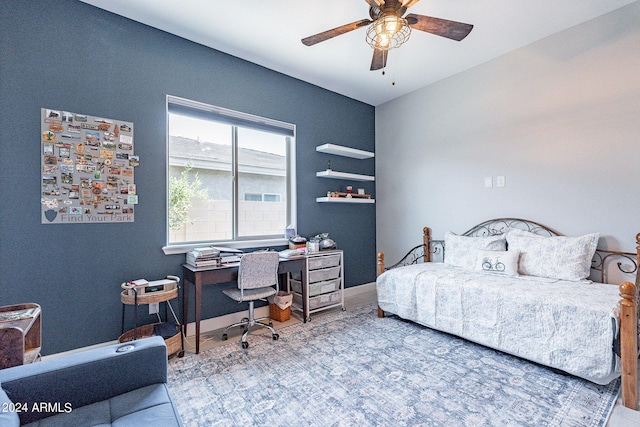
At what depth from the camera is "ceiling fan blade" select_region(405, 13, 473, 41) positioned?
188 cm

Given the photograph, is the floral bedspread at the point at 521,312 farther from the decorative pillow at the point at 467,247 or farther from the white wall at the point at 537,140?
the white wall at the point at 537,140

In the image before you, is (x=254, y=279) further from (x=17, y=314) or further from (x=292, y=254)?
(x=17, y=314)

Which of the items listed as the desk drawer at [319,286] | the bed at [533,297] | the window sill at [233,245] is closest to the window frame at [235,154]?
the window sill at [233,245]

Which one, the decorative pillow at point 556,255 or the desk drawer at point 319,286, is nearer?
the decorative pillow at point 556,255

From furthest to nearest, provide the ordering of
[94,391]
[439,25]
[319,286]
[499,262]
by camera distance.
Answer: [319,286]
[499,262]
[439,25]
[94,391]

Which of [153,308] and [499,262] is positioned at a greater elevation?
[499,262]

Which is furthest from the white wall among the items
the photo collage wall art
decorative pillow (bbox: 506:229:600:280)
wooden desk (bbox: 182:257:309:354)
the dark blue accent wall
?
the photo collage wall art

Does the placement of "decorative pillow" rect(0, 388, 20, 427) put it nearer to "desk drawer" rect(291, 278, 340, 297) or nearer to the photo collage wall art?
the photo collage wall art

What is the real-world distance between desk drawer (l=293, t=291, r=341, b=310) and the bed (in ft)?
1.84

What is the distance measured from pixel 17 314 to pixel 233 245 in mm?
1715

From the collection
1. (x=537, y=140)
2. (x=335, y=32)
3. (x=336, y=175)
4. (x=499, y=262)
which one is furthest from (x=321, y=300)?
(x=537, y=140)

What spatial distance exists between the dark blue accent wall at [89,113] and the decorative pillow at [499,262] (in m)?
2.71

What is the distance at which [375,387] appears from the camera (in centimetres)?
198

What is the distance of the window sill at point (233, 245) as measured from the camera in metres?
2.73
